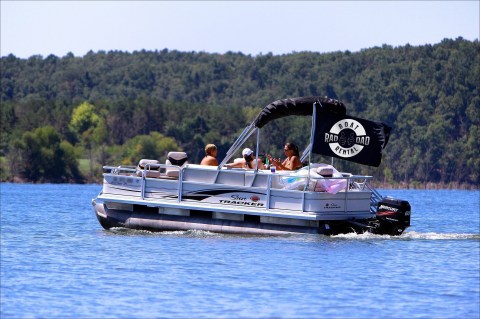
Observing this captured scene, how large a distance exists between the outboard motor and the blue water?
24 cm

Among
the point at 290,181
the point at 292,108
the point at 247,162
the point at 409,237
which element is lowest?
the point at 409,237

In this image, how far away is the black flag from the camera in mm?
27891

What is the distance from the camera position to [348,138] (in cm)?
2803

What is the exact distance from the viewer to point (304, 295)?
63.7 ft

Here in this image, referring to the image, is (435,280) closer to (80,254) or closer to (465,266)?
(465,266)

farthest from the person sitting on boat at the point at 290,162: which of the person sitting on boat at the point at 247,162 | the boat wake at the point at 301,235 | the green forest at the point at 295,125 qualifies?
Answer: the green forest at the point at 295,125

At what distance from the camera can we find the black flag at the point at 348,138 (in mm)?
27891

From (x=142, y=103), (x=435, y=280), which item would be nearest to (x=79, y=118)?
(x=142, y=103)

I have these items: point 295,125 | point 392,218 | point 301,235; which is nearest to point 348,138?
point 392,218

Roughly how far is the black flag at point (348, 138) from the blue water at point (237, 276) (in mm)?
1993

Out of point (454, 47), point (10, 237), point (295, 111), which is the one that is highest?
point (454, 47)

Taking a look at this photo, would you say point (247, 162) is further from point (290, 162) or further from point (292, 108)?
point (292, 108)

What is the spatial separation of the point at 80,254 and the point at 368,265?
622cm

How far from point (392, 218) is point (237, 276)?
743 cm
